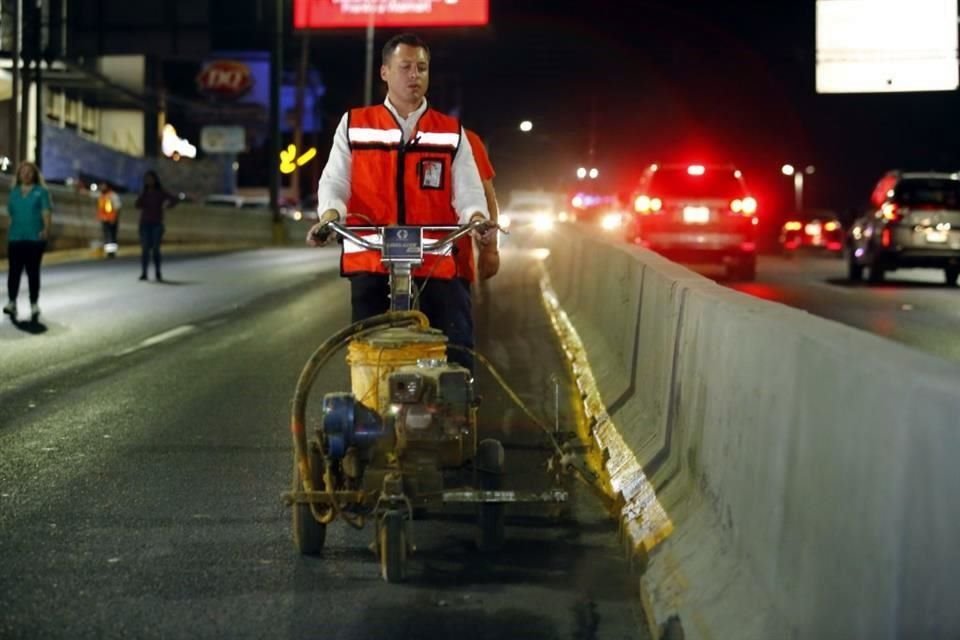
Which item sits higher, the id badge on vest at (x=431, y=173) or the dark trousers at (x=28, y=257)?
the id badge on vest at (x=431, y=173)

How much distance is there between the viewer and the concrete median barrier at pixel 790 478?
3500mm

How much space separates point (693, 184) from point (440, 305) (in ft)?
63.2

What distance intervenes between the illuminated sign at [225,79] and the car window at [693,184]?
178ft

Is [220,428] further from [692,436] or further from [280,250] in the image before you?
[280,250]

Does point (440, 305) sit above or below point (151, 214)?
below

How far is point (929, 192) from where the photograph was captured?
A: 2633 cm

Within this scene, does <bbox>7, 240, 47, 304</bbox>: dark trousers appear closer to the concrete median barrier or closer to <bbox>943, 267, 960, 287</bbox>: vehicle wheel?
the concrete median barrier

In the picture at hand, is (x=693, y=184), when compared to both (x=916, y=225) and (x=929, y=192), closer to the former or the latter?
(x=916, y=225)

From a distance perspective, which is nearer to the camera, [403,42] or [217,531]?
[403,42]

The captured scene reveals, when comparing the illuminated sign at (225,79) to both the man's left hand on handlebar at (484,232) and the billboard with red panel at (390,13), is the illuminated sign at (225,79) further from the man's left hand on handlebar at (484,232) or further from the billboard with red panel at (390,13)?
the man's left hand on handlebar at (484,232)

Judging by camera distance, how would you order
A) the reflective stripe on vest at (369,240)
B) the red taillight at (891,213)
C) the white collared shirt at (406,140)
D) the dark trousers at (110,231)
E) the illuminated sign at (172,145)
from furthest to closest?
the illuminated sign at (172,145), the dark trousers at (110,231), the red taillight at (891,213), the white collared shirt at (406,140), the reflective stripe on vest at (369,240)

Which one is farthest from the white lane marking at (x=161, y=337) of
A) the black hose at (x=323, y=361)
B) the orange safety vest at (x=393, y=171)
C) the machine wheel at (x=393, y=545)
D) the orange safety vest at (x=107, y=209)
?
the orange safety vest at (x=107, y=209)

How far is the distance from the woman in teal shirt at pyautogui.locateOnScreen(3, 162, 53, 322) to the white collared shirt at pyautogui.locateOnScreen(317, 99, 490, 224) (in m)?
11.1

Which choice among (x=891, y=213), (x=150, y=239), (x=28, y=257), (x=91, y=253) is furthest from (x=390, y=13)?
(x=28, y=257)
